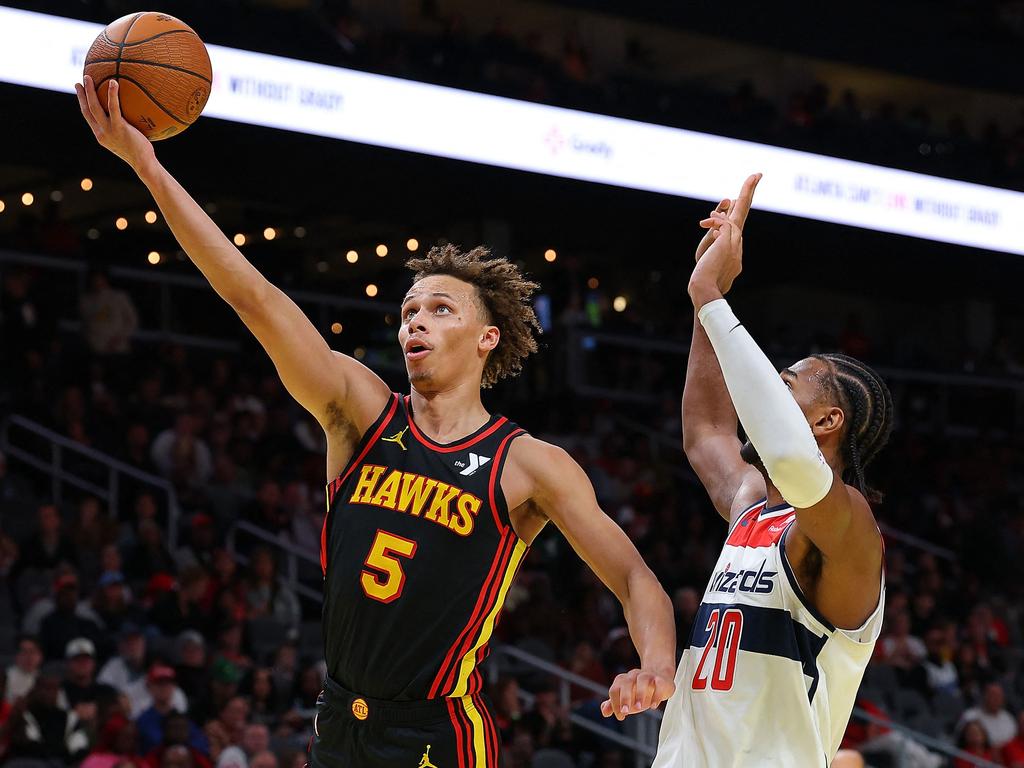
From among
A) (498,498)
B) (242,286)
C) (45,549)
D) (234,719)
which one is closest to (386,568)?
(498,498)

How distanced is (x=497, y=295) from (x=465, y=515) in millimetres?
710

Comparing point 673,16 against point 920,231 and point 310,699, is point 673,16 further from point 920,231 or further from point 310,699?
point 310,699

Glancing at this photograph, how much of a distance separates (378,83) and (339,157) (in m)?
0.66

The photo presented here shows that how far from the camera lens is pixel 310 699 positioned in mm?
9562

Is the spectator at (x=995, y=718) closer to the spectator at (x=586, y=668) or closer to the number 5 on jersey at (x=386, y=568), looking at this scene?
the spectator at (x=586, y=668)

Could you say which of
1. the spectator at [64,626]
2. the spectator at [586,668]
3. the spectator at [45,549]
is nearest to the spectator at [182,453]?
the spectator at [45,549]

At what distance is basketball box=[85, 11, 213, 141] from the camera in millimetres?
3818

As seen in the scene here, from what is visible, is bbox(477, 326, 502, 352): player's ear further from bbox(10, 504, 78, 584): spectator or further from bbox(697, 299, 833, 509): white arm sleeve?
bbox(10, 504, 78, 584): spectator

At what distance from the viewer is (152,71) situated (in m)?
3.86

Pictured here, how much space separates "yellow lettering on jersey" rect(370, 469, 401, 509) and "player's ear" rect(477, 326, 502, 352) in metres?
0.49

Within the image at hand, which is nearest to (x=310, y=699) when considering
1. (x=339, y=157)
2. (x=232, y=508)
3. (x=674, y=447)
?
(x=232, y=508)

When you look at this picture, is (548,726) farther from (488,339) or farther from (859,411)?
(859,411)

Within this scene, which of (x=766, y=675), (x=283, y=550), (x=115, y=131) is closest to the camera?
(x=115, y=131)

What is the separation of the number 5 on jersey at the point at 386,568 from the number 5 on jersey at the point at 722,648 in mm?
784
